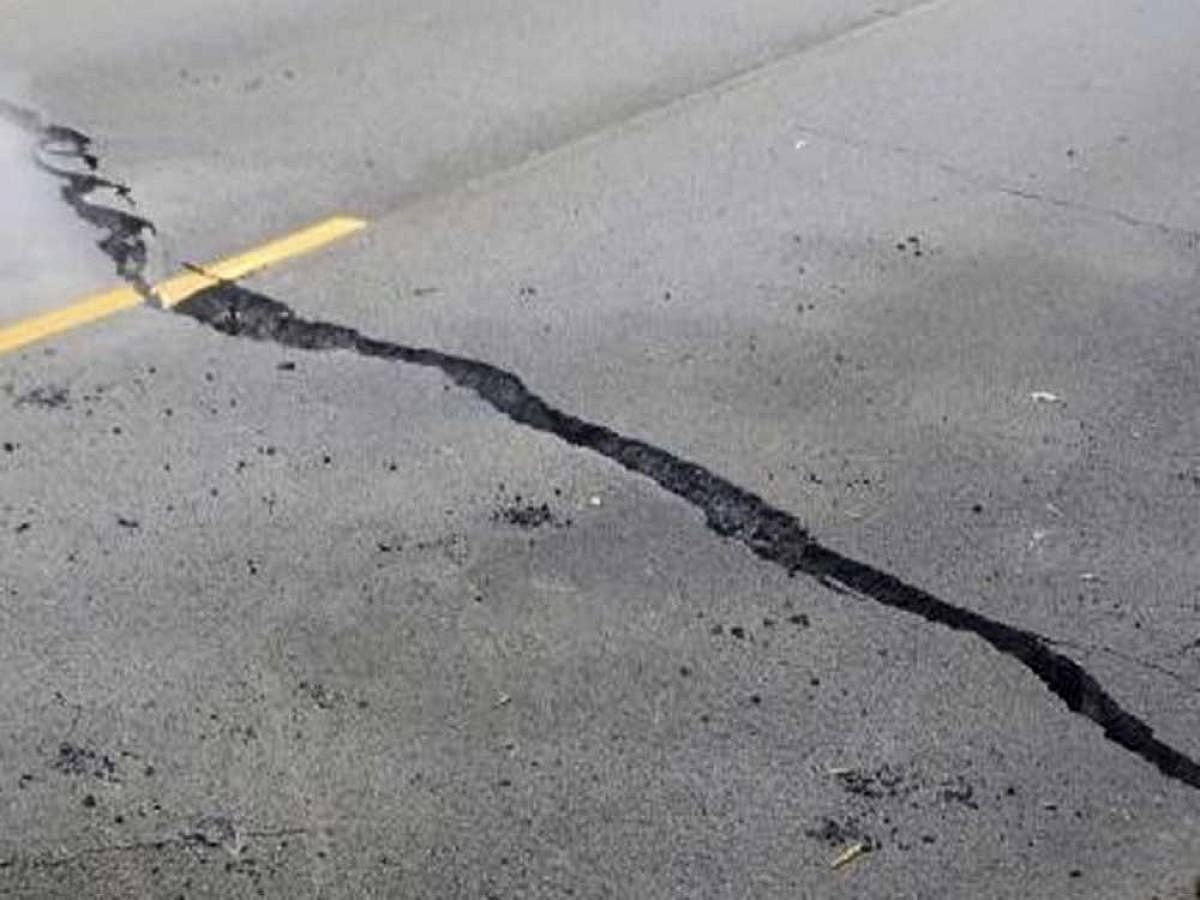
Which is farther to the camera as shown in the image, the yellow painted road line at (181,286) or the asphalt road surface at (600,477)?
the yellow painted road line at (181,286)

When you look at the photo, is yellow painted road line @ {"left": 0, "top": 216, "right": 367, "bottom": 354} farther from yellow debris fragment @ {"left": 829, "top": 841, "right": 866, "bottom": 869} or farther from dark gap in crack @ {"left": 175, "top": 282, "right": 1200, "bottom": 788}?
yellow debris fragment @ {"left": 829, "top": 841, "right": 866, "bottom": 869}

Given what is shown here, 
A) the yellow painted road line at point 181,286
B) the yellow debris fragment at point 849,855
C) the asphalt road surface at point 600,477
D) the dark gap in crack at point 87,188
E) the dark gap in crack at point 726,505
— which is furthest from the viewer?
the dark gap in crack at point 87,188

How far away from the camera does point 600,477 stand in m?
5.36

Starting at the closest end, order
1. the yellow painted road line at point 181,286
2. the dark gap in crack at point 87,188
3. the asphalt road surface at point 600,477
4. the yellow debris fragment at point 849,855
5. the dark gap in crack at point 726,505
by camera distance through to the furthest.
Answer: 1. the yellow debris fragment at point 849,855
2. the asphalt road surface at point 600,477
3. the dark gap in crack at point 726,505
4. the yellow painted road line at point 181,286
5. the dark gap in crack at point 87,188

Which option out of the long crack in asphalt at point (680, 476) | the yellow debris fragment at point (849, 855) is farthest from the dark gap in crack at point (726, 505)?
the yellow debris fragment at point (849, 855)

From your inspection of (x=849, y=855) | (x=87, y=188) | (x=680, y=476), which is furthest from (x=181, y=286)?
(x=849, y=855)

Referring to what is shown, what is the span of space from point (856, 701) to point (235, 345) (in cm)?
250

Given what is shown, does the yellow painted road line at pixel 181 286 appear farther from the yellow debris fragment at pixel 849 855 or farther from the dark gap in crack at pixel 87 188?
the yellow debris fragment at pixel 849 855

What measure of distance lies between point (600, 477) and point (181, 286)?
183cm

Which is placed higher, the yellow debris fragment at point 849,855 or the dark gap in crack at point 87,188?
the dark gap in crack at point 87,188

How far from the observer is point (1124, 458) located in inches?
217

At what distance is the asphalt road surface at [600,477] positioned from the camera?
407 cm

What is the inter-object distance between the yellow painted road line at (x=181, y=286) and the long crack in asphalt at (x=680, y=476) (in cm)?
7

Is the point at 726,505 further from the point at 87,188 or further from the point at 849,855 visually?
the point at 87,188
